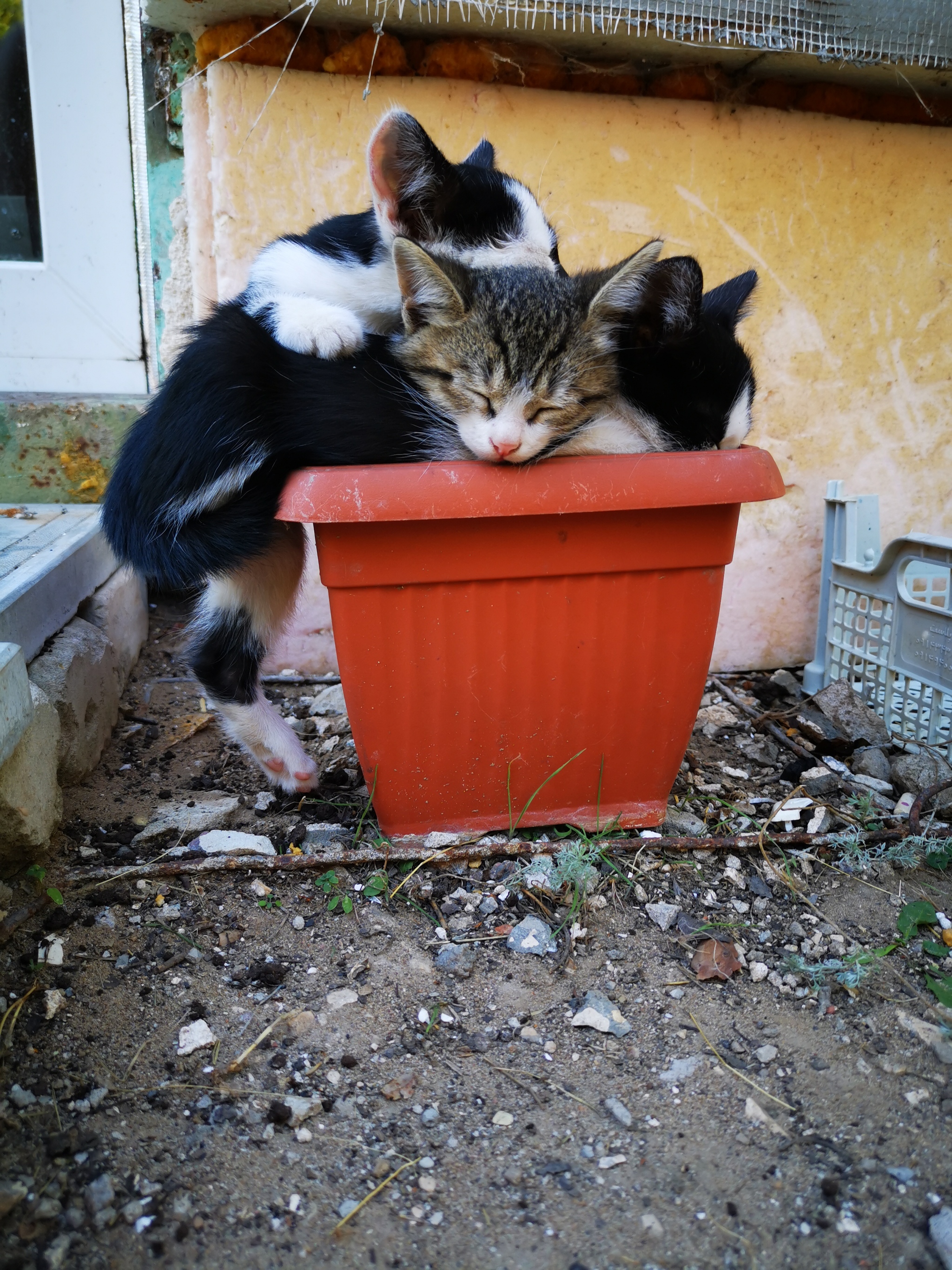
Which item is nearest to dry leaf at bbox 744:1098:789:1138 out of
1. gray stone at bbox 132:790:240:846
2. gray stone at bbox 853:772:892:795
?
gray stone at bbox 853:772:892:795

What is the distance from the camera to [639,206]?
226cm

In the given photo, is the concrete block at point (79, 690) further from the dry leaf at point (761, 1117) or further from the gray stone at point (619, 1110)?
the dry leaf at point (761, 1117)

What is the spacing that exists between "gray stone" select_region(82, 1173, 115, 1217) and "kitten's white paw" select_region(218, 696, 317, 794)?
2.89ft

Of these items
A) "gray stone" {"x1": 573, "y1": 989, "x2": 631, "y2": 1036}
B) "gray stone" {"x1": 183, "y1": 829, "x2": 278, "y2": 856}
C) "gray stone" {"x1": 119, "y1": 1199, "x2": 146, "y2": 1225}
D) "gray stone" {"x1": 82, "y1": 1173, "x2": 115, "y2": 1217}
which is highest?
"gray stone" {"x1": 183, "y1": 829, "x2": 278, "y2": 856}

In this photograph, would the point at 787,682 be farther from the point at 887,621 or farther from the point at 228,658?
the point at 228,658

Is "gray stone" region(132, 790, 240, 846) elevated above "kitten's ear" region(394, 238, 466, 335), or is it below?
below

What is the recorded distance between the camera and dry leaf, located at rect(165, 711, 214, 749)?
2.10m

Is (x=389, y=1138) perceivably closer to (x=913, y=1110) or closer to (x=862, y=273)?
(x=913, y=1110)

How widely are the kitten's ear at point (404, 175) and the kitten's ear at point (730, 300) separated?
60 cm

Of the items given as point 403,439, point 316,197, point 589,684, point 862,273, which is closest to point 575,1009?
point 589,684

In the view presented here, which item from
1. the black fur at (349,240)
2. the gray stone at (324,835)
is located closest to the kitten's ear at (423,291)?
the black fur at (349,240)

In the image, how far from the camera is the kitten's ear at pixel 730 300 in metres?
1.83

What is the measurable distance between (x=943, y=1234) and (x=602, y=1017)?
46 cm

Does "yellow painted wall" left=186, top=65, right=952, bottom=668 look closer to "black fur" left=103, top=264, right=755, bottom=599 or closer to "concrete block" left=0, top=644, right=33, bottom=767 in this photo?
"black fur" left=103, top=264, right=755, bottom=599
